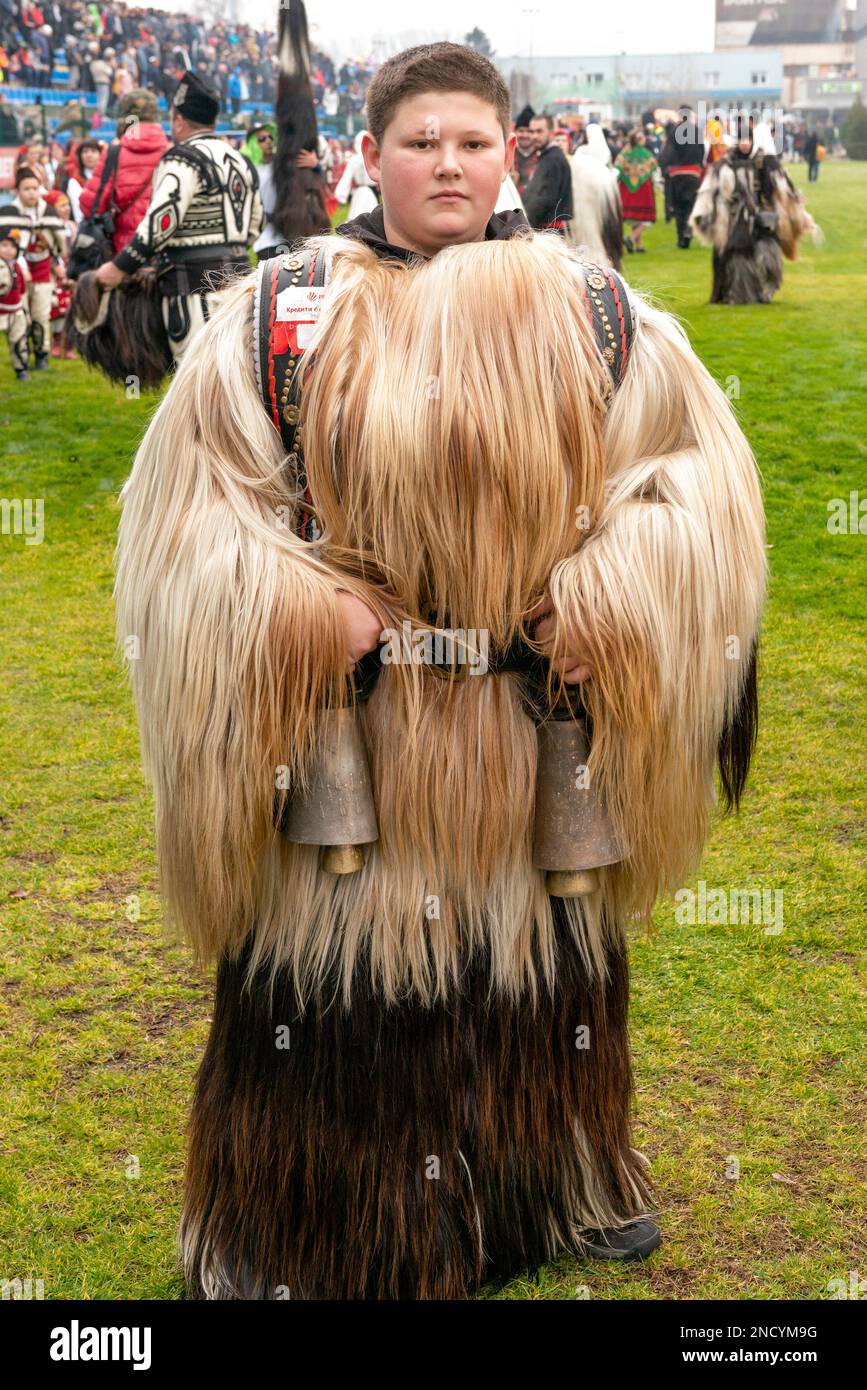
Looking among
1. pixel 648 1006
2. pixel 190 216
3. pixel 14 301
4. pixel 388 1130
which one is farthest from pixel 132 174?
pixel 388 1130

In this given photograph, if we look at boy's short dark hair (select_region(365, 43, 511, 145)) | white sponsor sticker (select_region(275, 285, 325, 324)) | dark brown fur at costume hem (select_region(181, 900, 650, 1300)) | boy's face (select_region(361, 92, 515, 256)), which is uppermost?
boy's short dark hair (select_region(365, 43, 511, 145))

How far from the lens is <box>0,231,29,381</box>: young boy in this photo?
11367 mm

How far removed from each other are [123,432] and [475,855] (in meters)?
8.53

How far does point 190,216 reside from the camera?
7066 mm

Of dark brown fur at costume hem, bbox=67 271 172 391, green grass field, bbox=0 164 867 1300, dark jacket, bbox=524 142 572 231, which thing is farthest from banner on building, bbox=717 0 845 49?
green grass field, bbox=0 164 867 1300

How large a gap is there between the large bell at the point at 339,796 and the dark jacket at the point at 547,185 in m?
10.00

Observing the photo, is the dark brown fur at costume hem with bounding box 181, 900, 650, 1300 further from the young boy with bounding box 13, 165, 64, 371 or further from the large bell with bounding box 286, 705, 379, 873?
the young boy with bounding box 13, 165, 64, 371

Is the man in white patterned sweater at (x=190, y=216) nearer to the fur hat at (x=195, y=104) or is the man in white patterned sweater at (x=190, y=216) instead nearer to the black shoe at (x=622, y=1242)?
the fur hat at (x=195, y=104)

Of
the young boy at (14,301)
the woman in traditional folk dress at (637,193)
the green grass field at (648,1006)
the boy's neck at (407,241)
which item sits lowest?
the green grass field at (648,1006)

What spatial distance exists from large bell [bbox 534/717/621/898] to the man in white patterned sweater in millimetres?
5072

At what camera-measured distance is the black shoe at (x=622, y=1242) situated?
8.90 feet

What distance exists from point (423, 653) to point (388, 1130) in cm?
82

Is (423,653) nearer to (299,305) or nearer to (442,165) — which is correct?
(299,305)

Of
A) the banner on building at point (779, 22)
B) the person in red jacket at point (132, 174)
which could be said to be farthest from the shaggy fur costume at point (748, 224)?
the banner on building at point (779, 22)
